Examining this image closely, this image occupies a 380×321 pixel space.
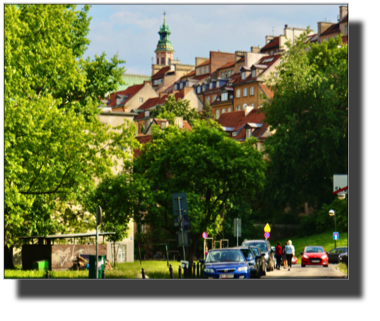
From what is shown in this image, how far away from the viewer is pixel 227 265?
76.9 ft

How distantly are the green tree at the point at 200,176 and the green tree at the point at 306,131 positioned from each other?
23.6 meters

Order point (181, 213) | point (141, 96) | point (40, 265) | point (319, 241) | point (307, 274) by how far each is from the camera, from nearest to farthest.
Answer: point (181, 213)
point (307, 274)
point (40, 265)
point (319, 241)
point (141, 96)

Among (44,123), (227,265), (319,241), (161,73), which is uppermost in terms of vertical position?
(161,73)

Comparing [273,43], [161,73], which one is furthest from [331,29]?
[161,73]

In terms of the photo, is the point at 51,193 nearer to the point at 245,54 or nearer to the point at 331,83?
the point at 331,83

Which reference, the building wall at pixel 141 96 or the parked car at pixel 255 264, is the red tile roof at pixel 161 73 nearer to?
the building wall at pixel 141 96

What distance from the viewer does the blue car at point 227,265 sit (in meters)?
23.1

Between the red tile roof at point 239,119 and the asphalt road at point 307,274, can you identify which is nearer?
the asphalt road at point 307,274

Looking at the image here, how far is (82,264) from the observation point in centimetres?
3444

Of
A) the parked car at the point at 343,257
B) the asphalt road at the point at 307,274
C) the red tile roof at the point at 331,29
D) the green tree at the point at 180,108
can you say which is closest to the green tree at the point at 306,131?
the parked car at the point at 343,257

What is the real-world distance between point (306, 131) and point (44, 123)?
40.8m

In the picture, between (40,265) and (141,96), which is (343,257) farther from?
(141,96)
